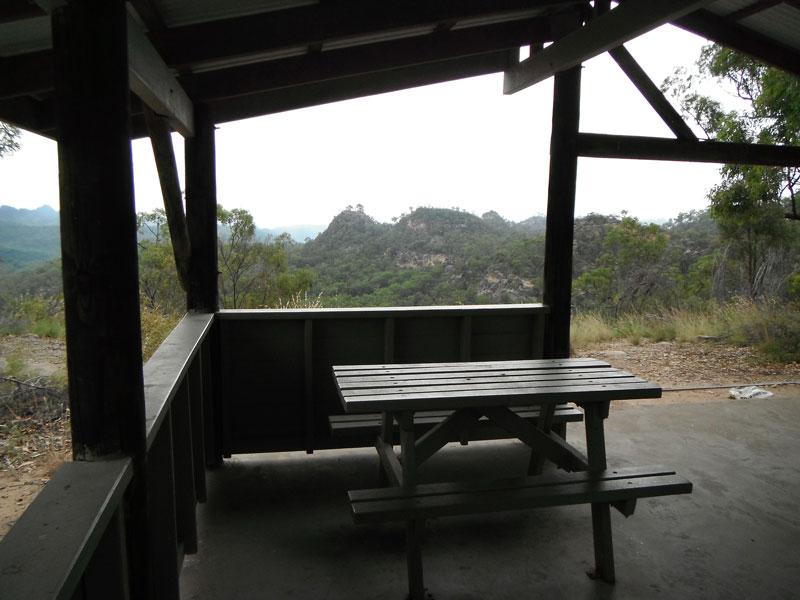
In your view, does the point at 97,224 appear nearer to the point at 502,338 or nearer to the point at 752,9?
the point at 502,338

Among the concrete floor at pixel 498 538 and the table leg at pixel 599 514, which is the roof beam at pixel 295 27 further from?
the concrete floor at pixel 498 538

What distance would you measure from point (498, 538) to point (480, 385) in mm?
891

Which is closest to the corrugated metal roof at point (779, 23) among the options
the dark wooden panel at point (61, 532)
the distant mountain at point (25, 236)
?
the dark wooden panel at point (61, 532)

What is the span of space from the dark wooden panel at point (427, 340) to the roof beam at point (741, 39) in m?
2.54

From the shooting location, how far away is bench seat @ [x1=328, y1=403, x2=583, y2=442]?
3477 millimetres

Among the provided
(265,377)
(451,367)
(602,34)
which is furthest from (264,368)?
(602,34)

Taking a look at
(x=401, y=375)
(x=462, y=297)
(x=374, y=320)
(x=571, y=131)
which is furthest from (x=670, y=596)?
(x=462, y=297)

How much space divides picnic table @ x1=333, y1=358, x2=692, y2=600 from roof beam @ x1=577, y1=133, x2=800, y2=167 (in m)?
1.67

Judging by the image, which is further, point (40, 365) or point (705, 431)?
point (40, 365)

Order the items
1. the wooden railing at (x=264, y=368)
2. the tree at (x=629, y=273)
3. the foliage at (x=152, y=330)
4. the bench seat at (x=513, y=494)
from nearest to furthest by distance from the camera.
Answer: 1. the wooden railing at (x=264, y=368)
2. the bench seat at (x=513, y=494)
3. the foliage at (x=152, y=330)
4. the tree at (x=629, y=273)

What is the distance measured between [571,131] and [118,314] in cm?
338

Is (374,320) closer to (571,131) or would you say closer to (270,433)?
(270,433)

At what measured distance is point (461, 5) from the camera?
318cm

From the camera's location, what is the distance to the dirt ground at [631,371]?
526 centimetres
